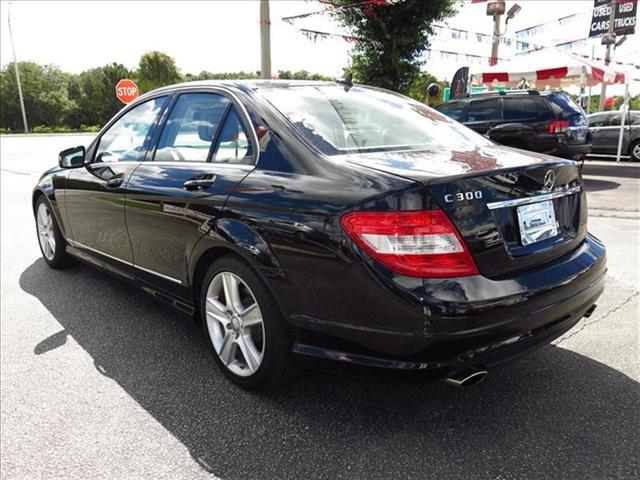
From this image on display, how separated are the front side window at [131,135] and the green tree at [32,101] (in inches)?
2948

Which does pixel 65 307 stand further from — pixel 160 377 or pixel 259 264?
pixel 259 264

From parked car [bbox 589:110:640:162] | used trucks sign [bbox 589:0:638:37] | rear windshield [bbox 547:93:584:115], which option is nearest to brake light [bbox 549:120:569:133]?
rear windshield [bbox 547:93:584:115]

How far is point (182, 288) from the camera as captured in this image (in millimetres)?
3020

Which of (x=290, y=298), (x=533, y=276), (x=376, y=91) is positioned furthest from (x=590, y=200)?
(x=290, y=298)

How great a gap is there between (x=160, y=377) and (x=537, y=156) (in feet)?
7.74

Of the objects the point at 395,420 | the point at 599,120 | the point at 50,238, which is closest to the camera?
the point at 395,420

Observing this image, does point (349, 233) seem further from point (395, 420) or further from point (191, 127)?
point (191, 127)

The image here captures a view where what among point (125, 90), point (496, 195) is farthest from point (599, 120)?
point (496, 195)

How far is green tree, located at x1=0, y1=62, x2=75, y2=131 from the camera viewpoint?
219 feet

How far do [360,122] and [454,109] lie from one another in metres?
8.83

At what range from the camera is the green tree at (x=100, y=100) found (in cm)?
6881

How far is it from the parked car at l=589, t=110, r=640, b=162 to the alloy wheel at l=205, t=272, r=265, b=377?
14.5 meters

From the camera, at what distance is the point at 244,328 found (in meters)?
2.62

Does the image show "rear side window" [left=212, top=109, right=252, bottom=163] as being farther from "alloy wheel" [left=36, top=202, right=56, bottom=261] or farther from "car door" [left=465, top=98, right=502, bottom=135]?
"car door" [left=465, top=98, right=502, bottom=135]
